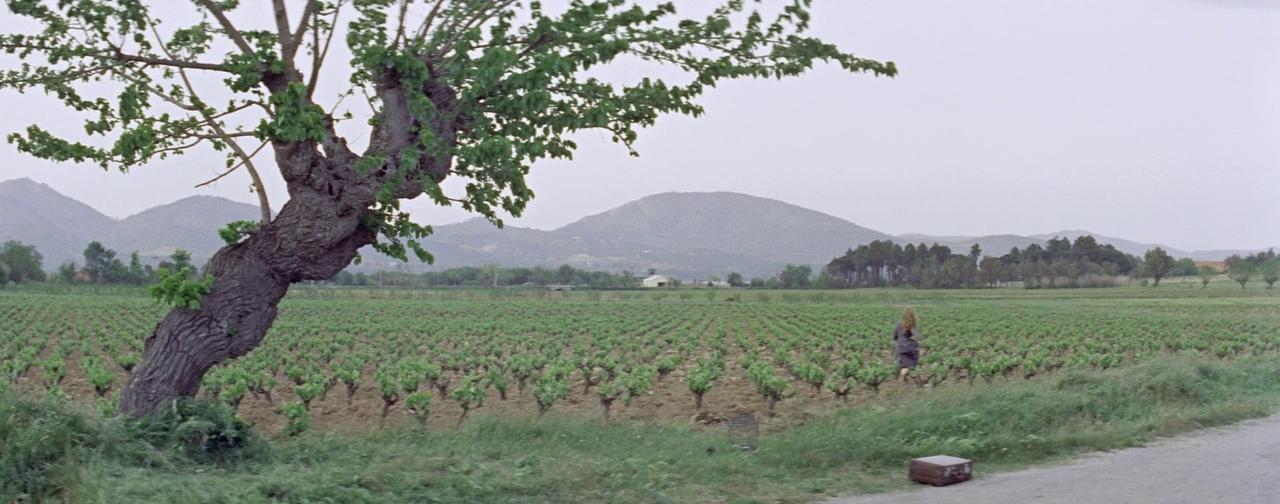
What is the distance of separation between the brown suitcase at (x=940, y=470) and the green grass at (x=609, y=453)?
208 millimetres

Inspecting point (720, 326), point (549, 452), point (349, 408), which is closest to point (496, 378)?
point (349, 408)

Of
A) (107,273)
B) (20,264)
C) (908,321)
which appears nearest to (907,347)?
(908,321)

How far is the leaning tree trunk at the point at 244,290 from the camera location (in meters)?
8.30

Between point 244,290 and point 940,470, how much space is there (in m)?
5.74

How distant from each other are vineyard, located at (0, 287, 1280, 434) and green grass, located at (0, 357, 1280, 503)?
60.1 inches

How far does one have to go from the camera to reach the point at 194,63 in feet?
29.3

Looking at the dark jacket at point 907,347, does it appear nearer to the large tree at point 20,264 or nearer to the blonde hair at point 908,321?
the blonde hair at point 908,321

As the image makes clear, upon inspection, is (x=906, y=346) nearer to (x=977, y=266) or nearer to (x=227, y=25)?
(x=227, y=25)

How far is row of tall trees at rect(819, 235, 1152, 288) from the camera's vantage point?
93.2m

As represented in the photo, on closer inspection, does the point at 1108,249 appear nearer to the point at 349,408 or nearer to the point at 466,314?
the point at 466,314

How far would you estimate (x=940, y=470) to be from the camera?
7715mm

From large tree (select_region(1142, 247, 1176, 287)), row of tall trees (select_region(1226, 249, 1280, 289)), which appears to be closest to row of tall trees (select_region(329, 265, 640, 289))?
large tree (select_region(1142, 247, 1176, 287))

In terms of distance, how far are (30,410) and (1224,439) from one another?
10234 mm

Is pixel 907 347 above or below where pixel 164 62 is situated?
below
